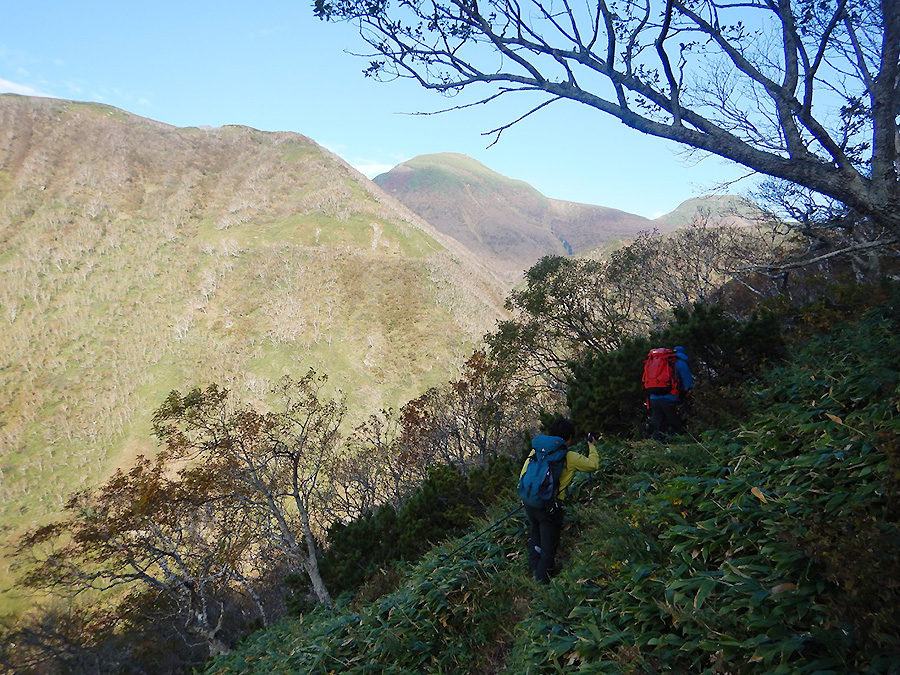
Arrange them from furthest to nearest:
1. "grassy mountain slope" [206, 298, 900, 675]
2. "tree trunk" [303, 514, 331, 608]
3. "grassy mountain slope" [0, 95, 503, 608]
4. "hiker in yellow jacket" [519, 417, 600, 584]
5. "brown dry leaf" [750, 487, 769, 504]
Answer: "grassy mountain slope" [0, 95, 503, 608], "tree trunk" [303, 514, 331, 608], "hiker in yellow jacket" [519, 417, 600, 584], "brown dry leaf" [750, 487, 769, 504], "grassy mountain slope" [206, 298, 900, 675]

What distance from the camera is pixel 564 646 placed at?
321cm

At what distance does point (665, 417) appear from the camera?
263 inches

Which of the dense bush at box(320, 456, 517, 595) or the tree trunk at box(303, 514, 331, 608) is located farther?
the tree trunk at box(303, 514, 331, 608)

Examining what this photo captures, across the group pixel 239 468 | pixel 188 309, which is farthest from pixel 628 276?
pixel 188 309

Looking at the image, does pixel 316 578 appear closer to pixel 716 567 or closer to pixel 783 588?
pixel 716 567

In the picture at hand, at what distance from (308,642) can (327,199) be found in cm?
9076

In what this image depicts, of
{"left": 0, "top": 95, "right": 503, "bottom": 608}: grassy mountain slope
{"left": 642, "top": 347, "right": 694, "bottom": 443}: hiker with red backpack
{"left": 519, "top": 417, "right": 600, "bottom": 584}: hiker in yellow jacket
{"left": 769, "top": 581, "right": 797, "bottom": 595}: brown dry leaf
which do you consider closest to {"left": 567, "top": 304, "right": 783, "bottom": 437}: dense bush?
{"left": 642, "top": 347, "right": 694, "bottom": 443}: hiker with red backpack

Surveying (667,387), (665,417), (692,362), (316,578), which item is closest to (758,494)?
(667,387)

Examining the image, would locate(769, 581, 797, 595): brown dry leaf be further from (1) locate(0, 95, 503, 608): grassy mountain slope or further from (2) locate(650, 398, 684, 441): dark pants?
(1) locate(0, 95, 503, 608): grassy mountain slope

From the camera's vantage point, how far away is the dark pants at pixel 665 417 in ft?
20.9

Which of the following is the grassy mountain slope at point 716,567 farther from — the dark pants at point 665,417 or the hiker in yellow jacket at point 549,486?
the dark pants at point 665,417

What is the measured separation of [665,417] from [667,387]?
0.57 m

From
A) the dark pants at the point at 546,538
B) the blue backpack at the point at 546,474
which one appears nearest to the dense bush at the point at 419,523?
the dark pants at the point at 546,538

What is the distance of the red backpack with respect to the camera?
639cm
